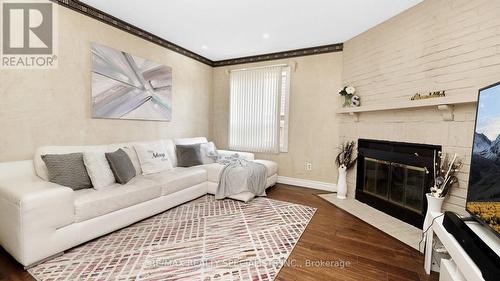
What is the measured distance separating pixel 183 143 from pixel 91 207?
6.49ft

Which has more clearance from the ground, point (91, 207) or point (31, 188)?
point (31, 188)

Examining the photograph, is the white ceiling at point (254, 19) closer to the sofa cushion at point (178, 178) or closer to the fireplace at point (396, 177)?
the fireplace at point (396, 177)

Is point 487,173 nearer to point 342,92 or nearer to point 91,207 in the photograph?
point 342,92

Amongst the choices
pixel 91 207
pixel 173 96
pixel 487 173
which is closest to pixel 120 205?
pixel 91 207

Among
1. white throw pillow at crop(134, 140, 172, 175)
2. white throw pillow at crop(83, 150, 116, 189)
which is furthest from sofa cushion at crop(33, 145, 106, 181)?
white throw pillow at crop(134, 140, 172, 175)

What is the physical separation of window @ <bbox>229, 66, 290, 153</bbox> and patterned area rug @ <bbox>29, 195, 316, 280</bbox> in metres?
1.84

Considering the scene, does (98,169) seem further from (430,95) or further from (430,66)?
(430,66)

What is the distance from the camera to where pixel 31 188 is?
180 centimetres

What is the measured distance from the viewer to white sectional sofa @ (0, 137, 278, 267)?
169 centimetres

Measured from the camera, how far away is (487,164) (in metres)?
1.38

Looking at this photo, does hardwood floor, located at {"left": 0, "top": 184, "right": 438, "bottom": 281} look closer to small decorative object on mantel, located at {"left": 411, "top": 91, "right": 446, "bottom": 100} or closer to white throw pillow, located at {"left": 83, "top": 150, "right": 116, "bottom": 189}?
white throw pillow, located at {"left": 83, "top": 150, "right": 116, "bottom": 189}

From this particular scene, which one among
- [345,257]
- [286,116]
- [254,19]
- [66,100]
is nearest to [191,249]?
[345,257]

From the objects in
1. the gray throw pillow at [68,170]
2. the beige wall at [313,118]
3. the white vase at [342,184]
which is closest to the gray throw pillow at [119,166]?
the gray throw pillow at [68,170]

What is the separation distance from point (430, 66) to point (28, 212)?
3.94m
